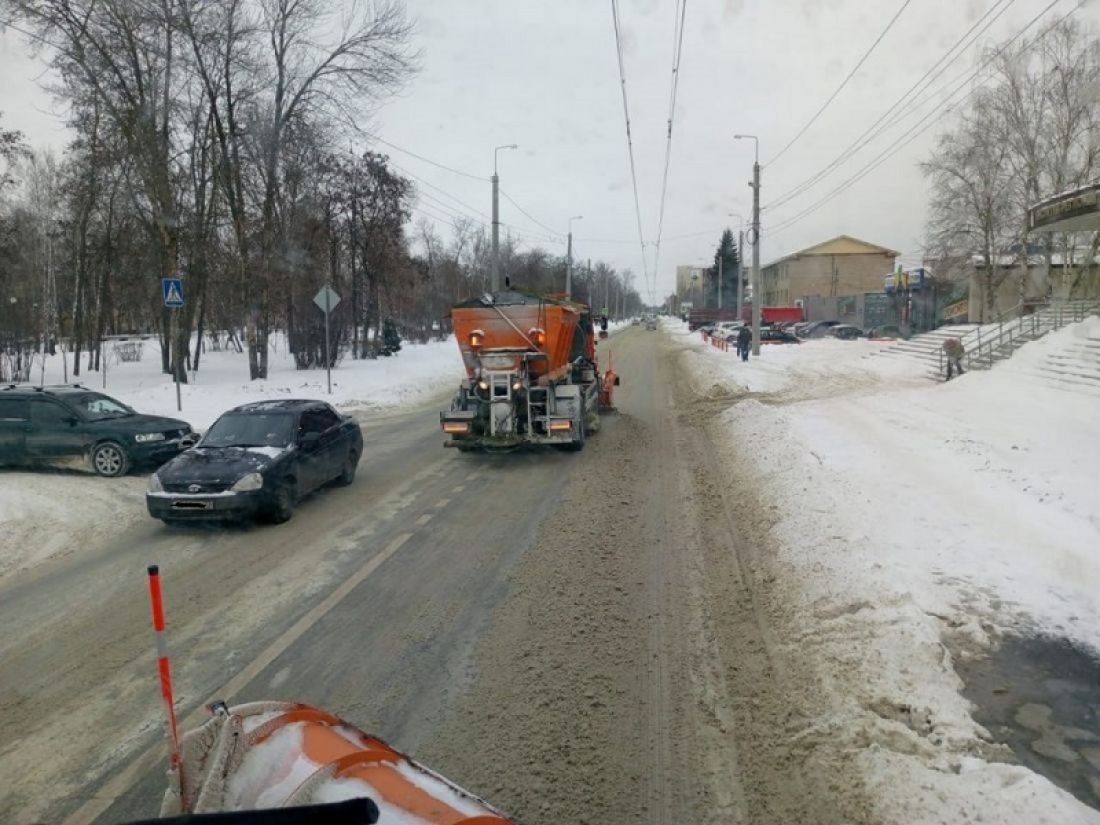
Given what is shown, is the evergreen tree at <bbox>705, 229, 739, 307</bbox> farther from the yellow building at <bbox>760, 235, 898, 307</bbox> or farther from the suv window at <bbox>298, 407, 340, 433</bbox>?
the suv window at <bbox>298, 407, 340, 433</bbox>

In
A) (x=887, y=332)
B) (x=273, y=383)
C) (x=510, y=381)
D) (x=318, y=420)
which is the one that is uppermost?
(x=887, y=332)

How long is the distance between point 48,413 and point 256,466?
560 centimetres

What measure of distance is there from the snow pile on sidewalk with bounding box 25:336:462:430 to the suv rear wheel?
16.4ft

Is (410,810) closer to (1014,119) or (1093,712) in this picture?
(1093,712)

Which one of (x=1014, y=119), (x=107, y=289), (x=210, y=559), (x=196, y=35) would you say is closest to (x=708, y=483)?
(x=210, y=559)

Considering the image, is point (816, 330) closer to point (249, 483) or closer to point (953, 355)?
point (953, 355)

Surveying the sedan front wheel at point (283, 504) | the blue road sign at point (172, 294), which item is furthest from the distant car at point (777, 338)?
the sedan front wheel at point (283, 504)

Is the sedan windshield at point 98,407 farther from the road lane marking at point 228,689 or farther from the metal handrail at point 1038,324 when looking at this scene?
the metal handrail at point 1038,324

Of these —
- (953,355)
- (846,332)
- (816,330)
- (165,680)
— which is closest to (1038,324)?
(953,355)

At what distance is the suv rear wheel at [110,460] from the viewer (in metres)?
12.2

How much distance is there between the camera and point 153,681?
5184 millimetres

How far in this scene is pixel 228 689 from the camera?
4.98 m

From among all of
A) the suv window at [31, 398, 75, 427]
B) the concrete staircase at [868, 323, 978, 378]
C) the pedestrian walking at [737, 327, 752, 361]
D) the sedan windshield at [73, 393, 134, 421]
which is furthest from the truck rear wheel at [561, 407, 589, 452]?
the pedestrian walking at [737, 327, 752, 361]

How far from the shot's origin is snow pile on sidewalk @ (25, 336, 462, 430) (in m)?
22.0
